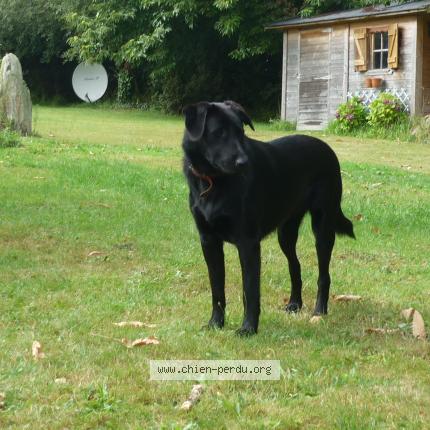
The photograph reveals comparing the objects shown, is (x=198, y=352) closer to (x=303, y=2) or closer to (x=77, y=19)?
(x=303, y=2)

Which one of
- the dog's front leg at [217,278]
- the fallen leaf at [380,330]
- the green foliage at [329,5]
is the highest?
the green foliage at [329,5]

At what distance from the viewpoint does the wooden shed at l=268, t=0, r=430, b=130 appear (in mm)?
23625

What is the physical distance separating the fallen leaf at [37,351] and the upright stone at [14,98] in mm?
13447

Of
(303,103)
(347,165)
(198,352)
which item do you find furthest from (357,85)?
(198,352)

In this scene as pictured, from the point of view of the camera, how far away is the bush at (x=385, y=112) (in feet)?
74.9

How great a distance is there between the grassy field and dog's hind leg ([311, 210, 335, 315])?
170 millimetres

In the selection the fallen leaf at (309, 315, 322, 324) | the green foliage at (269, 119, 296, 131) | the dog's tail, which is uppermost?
the green foliage at (269, 119, 296, 131)

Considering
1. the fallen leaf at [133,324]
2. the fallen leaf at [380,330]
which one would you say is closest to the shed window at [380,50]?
the fallen leaf at [380,330]

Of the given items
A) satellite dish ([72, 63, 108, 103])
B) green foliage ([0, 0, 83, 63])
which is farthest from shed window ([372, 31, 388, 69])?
green foliage ([0, 0, 83, 63])

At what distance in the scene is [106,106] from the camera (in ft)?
129

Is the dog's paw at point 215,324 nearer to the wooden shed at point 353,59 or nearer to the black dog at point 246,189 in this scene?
the black dog at point 246,189

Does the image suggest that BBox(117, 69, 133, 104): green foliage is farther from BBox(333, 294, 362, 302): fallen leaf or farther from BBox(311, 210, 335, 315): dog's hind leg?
BBox(311, 210, 335, 315): dog's hind leg

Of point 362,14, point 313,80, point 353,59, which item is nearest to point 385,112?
point 353,59

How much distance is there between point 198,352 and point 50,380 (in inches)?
36.4
